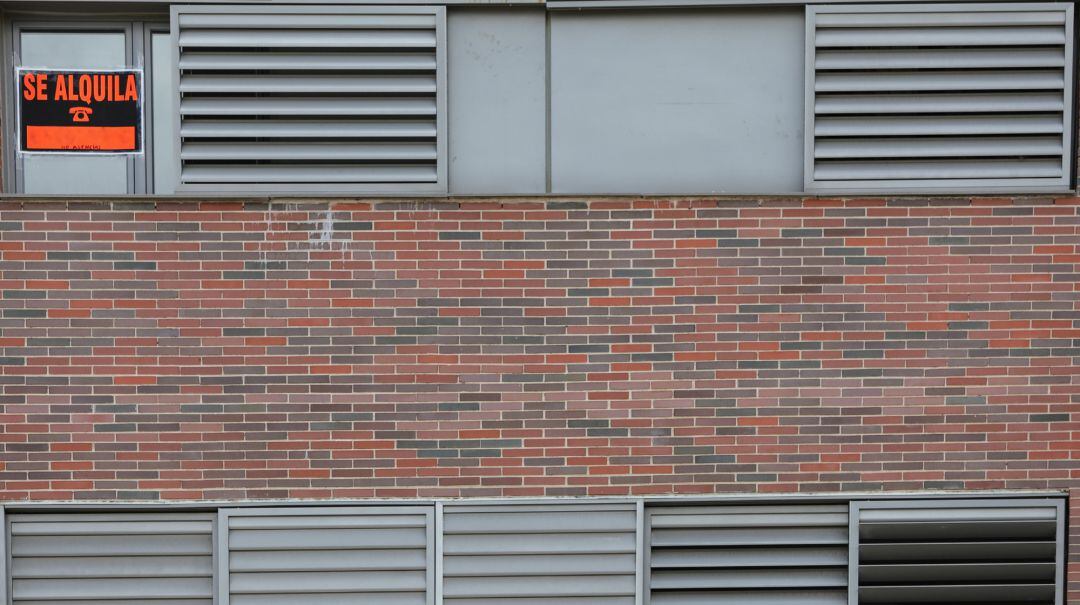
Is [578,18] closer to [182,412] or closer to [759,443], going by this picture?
[759,443]

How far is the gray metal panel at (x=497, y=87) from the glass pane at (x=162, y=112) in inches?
65.8

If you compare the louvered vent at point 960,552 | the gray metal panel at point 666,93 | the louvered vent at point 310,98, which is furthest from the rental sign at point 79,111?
the louvered vent at point 960,552

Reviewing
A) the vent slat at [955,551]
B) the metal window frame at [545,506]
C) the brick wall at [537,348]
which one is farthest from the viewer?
the vent slat at [955,551]

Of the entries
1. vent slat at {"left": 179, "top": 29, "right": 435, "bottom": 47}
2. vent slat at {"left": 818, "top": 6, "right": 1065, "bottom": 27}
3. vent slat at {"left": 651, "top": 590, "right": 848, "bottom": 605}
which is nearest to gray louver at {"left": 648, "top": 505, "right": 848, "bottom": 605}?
vent slat at {"left": 651, "top": 590, "right": 848, "bottom": 605}

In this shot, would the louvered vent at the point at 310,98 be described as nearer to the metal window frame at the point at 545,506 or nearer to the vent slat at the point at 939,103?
the metal window frame at the point at 545,506

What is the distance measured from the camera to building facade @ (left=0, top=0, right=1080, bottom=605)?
4.92 m

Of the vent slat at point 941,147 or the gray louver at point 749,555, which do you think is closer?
the vent slat at point 941,147

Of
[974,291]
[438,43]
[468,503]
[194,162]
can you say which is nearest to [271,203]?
[194,162]

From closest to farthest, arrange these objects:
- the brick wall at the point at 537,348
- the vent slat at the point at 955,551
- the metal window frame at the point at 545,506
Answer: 1. the brick wall at the point at 537,348
2. the metal window frame at the point at 545,506
3. the vent slat at the point at 955,551

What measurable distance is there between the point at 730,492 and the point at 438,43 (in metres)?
3.14

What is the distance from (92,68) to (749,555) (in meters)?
4.88

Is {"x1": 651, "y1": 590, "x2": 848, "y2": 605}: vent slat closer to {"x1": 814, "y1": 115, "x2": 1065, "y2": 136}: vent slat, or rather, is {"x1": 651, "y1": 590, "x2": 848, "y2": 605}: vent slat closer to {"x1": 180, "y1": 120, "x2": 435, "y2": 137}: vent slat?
A: {"x1": 814, "y1": 115, "x2": 1065, "y2": 136}: vent slat

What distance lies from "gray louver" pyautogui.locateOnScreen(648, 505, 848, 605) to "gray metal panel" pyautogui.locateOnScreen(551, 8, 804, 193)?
Result: 6.51 feet

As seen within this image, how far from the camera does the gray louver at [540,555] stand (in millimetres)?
5047
